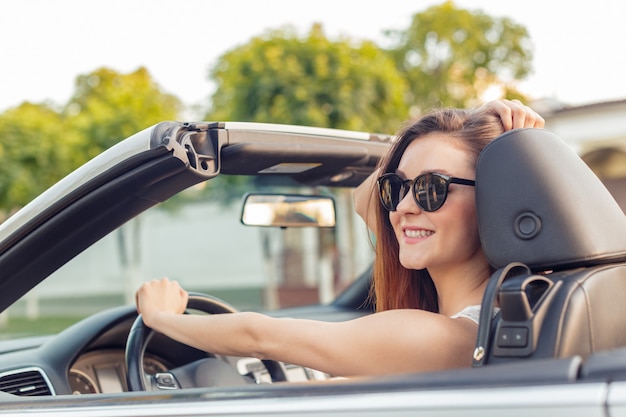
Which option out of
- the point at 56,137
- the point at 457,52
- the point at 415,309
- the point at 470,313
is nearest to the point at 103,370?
the point at 415,309

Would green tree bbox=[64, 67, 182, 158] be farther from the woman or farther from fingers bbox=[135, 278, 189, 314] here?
the woman

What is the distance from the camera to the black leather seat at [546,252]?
5.17 ft

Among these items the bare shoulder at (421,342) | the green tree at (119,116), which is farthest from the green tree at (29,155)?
the bare shoulder at (421,342)

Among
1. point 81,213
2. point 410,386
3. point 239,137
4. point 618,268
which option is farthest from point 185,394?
point 618,268

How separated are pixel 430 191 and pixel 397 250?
0.44 meters

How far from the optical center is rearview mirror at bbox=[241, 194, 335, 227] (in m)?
2.61

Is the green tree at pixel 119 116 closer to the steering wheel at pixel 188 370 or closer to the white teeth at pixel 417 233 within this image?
the steering wheel at pixel 188 370

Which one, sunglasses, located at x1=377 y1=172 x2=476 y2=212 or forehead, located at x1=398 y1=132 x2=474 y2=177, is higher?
forehead, located at x1=398 y1=132 x2=474 y2=177

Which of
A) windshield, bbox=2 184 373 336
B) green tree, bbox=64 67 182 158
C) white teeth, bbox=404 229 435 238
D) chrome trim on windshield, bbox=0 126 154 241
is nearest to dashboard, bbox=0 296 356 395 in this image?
chrome trim on windshield, bbox=0 126 154 241

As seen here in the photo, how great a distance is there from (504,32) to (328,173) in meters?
27.7

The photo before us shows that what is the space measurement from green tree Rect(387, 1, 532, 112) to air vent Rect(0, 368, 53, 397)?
25707 mm

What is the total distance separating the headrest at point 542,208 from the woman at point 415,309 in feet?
0.59

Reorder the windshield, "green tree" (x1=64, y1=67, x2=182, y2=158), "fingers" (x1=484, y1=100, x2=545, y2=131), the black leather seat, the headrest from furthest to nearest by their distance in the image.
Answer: the windshield, "green tree" (x1=64, y1=67, x2=182, y2=158), "fingers" (x1=484, y1=100, x2=545, y2=131), the headrest, the black leather seat

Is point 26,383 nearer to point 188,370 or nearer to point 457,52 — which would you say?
point 188,370
